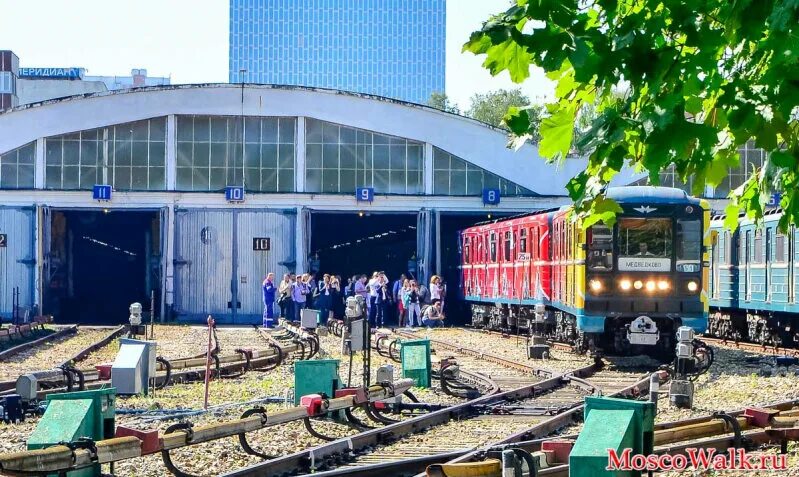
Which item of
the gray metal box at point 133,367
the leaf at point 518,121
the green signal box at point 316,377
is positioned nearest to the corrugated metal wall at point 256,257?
the gray metal box at point 133,367

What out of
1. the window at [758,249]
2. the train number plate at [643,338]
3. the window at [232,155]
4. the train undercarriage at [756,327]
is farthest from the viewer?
the window at [232,155]

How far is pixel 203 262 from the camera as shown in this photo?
42344 millimetres

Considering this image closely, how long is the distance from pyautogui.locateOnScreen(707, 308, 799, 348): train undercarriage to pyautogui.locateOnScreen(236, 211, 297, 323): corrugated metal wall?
49.7 feet

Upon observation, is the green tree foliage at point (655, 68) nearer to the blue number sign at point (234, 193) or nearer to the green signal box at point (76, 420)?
the green signal box at point (76, 420)

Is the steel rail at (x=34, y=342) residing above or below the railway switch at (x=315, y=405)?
below

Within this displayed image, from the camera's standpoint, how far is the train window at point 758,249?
87.6ft

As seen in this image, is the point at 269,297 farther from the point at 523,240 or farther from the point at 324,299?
the point at 523,240

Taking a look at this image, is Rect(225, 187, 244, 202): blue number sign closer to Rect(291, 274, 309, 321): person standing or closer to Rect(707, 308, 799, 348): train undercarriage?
Rect(291, 274, 309, 321): person standing

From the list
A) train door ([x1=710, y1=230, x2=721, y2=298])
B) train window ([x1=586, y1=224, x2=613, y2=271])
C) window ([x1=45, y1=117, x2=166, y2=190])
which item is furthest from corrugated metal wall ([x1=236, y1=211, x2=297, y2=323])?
train window ([x1=586, y1=224, x2=613, y2=271])

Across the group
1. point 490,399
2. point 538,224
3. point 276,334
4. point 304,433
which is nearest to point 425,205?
point 276,334

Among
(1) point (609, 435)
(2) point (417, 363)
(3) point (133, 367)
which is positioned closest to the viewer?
(1) point (609, 435)

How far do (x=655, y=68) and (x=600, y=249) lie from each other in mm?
15925

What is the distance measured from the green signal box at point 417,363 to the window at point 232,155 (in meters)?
24.4

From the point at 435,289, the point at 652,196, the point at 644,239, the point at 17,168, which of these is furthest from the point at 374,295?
the point at 652,196
